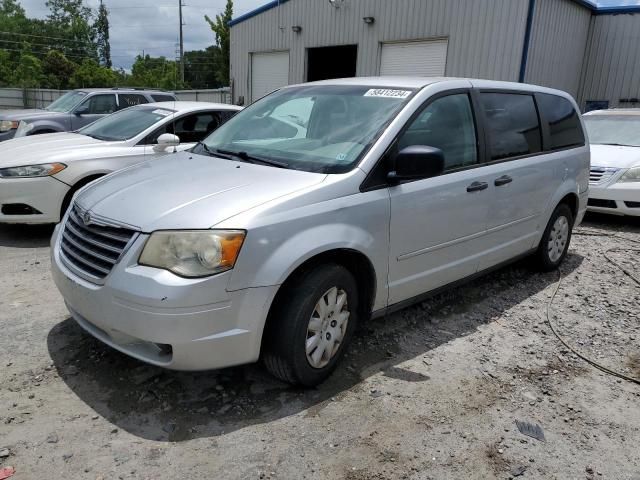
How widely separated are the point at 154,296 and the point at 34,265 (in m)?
3.11

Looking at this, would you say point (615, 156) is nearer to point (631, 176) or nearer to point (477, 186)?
point (631, 176)

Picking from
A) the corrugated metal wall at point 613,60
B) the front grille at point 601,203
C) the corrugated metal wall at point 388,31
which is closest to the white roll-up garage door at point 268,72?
the corrugated metal wall at point 388,31

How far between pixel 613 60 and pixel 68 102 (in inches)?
551

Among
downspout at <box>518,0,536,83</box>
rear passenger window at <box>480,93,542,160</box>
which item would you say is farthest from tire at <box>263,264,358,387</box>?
downspout at <box>518,0,536,83</box>

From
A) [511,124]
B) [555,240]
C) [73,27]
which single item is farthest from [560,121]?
[73,27]

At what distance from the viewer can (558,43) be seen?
1376cm

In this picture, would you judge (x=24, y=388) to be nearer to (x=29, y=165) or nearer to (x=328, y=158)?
(x=328, y=158)

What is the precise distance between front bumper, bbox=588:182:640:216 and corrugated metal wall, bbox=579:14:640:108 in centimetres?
903

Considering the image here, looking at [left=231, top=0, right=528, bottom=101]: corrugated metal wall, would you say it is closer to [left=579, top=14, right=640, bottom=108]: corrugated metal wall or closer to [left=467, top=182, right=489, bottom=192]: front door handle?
[left=579, top=14, right=640, bottom=108]: corrugated metal wall

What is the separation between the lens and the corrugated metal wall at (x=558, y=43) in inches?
514

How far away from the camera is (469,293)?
16.0 feet

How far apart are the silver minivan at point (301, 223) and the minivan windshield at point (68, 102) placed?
8574mm

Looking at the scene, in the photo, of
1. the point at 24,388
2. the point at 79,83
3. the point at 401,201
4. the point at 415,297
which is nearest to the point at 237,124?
the point at 401,201

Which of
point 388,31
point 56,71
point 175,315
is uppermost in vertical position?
point 388,31
